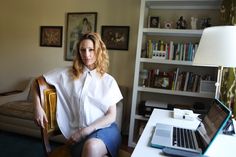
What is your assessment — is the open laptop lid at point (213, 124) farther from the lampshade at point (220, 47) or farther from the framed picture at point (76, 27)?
the framed picture at point (76, 27)

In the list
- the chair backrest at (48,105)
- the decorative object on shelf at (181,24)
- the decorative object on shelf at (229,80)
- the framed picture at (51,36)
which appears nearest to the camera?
the chair backrest at (48,105)

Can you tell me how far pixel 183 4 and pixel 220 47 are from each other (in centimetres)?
150

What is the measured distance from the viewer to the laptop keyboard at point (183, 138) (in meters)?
1.03

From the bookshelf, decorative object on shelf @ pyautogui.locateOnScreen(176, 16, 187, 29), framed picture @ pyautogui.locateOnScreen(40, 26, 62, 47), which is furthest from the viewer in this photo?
framed picture @ pyautogui.locateOnScreen(40, 26, 62, 47)

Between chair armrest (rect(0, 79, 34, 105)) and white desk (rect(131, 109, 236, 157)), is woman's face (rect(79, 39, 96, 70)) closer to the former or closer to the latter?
white desk (rect(131, 109, 236, 157))

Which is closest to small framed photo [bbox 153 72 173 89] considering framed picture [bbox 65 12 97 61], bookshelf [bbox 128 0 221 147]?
bookshelf [bbox 128 0 221 147]

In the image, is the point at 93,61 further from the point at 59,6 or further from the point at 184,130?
the point at 59,6

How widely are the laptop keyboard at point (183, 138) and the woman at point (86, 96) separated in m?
0.46

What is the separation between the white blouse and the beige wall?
1.50 meters

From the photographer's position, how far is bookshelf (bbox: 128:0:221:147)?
8.14 feet

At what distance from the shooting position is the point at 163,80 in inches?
104

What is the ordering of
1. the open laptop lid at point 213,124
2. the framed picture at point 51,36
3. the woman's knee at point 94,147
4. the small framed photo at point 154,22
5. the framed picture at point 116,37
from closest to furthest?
the open laptop lid at point 213,124, the woman's knee at point 94,147, the small framed photo at point 154,22, the framed picture at point 116,37, the framed picture at point 51,36

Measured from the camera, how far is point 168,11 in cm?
282

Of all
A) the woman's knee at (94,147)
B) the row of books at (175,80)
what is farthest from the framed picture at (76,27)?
the woman's knee at (94,147)
